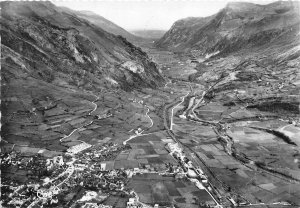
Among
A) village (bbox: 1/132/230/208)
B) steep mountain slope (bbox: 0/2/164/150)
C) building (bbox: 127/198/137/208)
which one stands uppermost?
steep mountain slope (bbox: 0/2/164/150)

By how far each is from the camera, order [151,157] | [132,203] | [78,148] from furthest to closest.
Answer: [78,148]
[151,157]
[132,203]

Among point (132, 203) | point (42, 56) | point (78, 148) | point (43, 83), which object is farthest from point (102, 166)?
point (42, 56)

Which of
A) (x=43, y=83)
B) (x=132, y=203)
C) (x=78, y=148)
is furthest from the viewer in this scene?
(x=43, y=83)

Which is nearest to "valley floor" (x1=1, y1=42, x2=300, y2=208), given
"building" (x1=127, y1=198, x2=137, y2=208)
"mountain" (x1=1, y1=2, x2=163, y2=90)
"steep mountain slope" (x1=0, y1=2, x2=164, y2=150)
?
"steep mountain slope" (x1=0, y1=2, x2=164, y2=150)

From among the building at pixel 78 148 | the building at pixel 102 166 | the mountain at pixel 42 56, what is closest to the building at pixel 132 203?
the building at pixel 102 166

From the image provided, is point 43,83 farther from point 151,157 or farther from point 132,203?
point 132,203

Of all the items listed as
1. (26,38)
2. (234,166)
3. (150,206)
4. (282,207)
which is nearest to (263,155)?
(234,166)

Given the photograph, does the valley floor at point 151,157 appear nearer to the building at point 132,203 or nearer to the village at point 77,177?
the village at point 77,177

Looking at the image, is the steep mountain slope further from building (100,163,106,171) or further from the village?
building (100,163,106,171)

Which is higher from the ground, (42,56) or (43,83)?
(42,56)

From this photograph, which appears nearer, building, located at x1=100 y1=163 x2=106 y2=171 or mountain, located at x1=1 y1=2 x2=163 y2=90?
building, located at x1=100 y1=163 x2=106 y2=171

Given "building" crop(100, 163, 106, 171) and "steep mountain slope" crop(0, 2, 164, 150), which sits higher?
"steep mountain slope" crop(0, 2, 164, 150)
